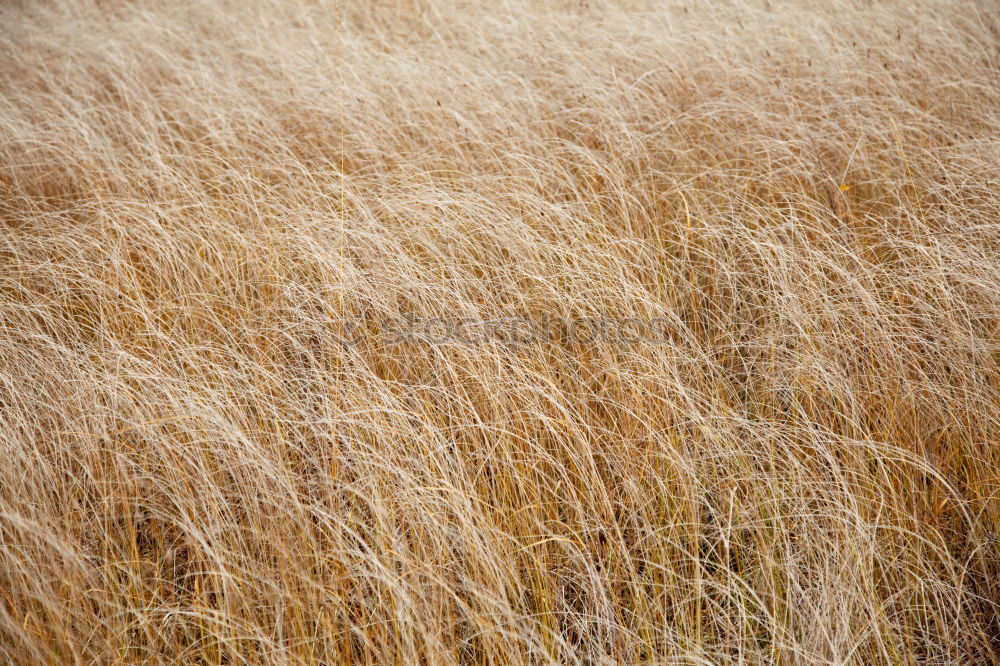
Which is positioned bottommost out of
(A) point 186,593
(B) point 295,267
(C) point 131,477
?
(A) point 186,593

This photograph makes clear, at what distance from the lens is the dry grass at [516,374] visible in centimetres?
143

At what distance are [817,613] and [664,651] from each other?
0.31 metres

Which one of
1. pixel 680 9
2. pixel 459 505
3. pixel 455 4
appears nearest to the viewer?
pixel 459 505

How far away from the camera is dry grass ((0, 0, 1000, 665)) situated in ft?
4.70

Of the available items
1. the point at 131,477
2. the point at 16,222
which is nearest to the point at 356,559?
the point at 131,477

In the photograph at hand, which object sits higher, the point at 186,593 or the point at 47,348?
the point at 47,348

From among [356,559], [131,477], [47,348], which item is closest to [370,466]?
[356,559]

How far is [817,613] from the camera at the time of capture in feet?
4.30

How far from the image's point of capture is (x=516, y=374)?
1890 millimetres

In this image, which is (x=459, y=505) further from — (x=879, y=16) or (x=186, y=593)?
(x=879, y=16)

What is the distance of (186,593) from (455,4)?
468 centimetres

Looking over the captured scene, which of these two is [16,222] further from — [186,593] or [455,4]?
[455,4]

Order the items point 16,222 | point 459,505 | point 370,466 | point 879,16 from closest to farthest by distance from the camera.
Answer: point 459,505 → point 370,466 → point 16,222 → point 879,16

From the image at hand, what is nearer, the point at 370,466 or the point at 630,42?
the point at 370,466
